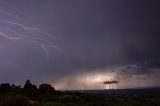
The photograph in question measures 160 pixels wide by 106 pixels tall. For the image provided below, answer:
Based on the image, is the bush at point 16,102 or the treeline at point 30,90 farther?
the treeline at point 30,90

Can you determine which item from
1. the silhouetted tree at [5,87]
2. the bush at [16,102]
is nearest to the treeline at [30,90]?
the silhouetted tree at [5,87]

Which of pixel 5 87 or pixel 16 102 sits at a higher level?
pixel 5 87

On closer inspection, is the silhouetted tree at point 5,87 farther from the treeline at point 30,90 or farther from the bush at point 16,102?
the bush at point 16,102

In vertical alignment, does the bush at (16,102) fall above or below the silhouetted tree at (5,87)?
below

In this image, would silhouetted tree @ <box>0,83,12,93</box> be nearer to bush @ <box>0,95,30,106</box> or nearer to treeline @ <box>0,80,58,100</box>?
treeline @ <box>0,80,58,100</box>

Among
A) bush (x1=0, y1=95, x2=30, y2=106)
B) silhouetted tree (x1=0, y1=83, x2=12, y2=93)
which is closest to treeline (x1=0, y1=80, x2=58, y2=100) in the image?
silhouetted tree (x1=0, y1=83, x2=12, y2=93)

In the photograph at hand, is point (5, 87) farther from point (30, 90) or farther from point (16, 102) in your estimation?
point (16, 102)

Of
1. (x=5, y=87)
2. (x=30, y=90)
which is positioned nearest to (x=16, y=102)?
(x=30, y=90)

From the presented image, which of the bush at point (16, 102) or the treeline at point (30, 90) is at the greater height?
the treeline at point (30, 90)

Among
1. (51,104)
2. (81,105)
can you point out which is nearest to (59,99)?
(81,105)

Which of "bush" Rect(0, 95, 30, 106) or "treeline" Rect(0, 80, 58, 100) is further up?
"treeline" Rect(0, 80, 58, 100)

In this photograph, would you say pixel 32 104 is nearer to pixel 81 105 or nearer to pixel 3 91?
pixel 81 105

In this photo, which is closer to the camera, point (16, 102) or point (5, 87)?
point (16, 102)

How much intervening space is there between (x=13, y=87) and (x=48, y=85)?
10.5 metres
